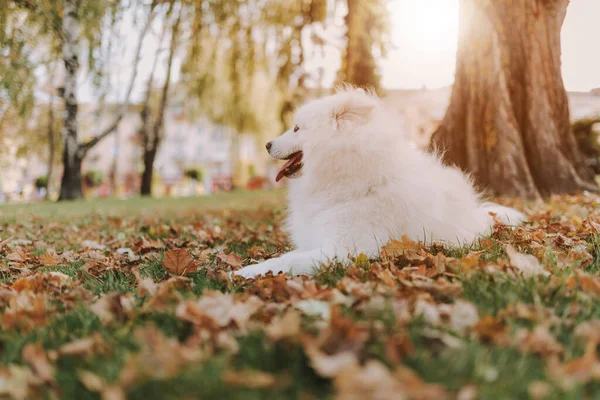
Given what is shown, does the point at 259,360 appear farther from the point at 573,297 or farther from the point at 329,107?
the point at 329,107

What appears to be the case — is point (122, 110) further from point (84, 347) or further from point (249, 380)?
point (249, 380)

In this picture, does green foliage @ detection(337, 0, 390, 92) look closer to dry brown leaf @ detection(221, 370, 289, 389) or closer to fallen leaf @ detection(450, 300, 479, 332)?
fallen leaf @ detection(450, 300, 479, 332)

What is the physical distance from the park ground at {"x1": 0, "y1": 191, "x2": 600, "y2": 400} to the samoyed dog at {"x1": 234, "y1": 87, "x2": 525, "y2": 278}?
225 mm

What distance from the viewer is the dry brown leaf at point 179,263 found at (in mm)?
3168

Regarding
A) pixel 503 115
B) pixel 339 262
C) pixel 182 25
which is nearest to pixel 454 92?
pixel 503 115

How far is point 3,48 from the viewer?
30.2 feet

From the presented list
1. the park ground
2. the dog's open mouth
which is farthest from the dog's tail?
the dog's open mouth

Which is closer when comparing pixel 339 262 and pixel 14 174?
pixel 339 262

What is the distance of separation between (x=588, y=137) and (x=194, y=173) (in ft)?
128

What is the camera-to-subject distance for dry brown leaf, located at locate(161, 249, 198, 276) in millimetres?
3168

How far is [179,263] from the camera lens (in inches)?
126

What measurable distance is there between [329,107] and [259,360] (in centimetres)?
228

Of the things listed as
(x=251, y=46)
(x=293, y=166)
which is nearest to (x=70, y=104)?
(x=251, y=46)

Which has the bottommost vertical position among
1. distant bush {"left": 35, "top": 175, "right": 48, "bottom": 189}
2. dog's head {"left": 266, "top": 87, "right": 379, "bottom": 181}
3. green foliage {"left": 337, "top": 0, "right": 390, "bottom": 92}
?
distant bush {"left": 35, "top": 175, "right": 48, "bottom": 189}
